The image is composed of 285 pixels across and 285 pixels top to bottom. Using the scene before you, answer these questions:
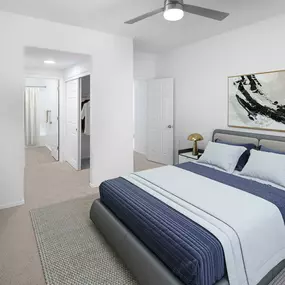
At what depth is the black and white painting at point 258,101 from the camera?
10.5 feet

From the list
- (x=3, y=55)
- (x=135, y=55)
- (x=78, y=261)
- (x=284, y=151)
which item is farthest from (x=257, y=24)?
(x=78, y=261)

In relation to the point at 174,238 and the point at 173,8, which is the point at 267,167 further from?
the point at 173,8

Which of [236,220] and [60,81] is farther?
[60,81]

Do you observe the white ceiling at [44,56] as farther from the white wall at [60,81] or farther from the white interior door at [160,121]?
the white interior door at [160,121]

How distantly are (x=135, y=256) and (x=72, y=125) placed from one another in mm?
3914

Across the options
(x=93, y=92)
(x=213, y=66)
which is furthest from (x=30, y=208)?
(x=213, y=66)

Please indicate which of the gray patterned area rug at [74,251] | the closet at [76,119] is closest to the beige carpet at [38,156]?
the closet at [76,119]

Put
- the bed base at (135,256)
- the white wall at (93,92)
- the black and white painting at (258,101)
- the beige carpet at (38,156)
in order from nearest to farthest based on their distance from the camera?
the bed base at (135,256) → the white wall at (93,92) → the black and white painting at (258,101) → the beige carpet at (38,156)

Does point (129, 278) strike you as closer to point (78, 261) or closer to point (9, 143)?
point (78, 261)

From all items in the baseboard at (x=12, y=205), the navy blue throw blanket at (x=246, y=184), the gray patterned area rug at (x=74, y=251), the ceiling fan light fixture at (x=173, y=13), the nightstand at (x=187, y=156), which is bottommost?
the gray patterned area rug at (x=74, y=251)

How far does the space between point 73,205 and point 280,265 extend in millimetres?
2464

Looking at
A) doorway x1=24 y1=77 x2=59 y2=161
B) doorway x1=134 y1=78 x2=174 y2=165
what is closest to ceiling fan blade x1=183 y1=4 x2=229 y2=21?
doorway x1=134 y1=78 x2=174 y2=165

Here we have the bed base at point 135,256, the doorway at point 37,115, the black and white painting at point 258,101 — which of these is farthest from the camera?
the doorway at point 37,115

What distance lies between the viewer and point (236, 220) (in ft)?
5.71
